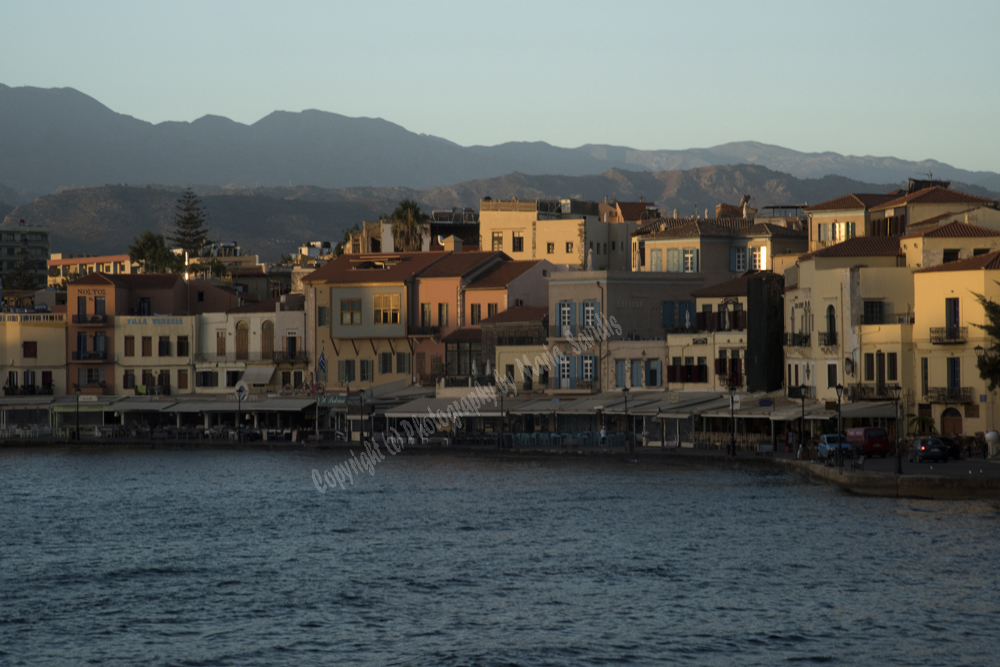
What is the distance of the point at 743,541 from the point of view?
3938 centimetres

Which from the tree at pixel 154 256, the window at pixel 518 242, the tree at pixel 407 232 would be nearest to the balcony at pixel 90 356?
the tree at pixel 407 232

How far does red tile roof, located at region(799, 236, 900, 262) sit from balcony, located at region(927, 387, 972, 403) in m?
7.80

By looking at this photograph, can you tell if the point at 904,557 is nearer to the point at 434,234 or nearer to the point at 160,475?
the point at 160,475

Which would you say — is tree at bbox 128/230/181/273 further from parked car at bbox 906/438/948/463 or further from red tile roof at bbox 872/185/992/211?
parked car at bbox 906/438/948/463

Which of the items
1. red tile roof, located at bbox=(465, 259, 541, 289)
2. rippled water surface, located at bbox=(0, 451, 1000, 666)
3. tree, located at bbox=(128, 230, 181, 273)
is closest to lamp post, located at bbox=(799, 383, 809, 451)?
rippled water surface, located at bbox=(0, 451, 1000, 666)

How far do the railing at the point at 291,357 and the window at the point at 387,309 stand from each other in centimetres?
568

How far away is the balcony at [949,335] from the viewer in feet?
179

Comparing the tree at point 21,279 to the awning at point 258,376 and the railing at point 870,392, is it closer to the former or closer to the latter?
the awning at point 258,376

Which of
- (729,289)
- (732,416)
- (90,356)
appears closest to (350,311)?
(90,356)

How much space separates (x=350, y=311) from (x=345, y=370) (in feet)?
11.7

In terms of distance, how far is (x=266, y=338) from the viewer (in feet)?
294

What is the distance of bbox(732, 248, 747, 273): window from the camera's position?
82.1m

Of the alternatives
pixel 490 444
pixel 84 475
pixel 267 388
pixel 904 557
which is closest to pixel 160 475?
pixel 84 475

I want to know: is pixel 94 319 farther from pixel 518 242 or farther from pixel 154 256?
pixel 154 256
